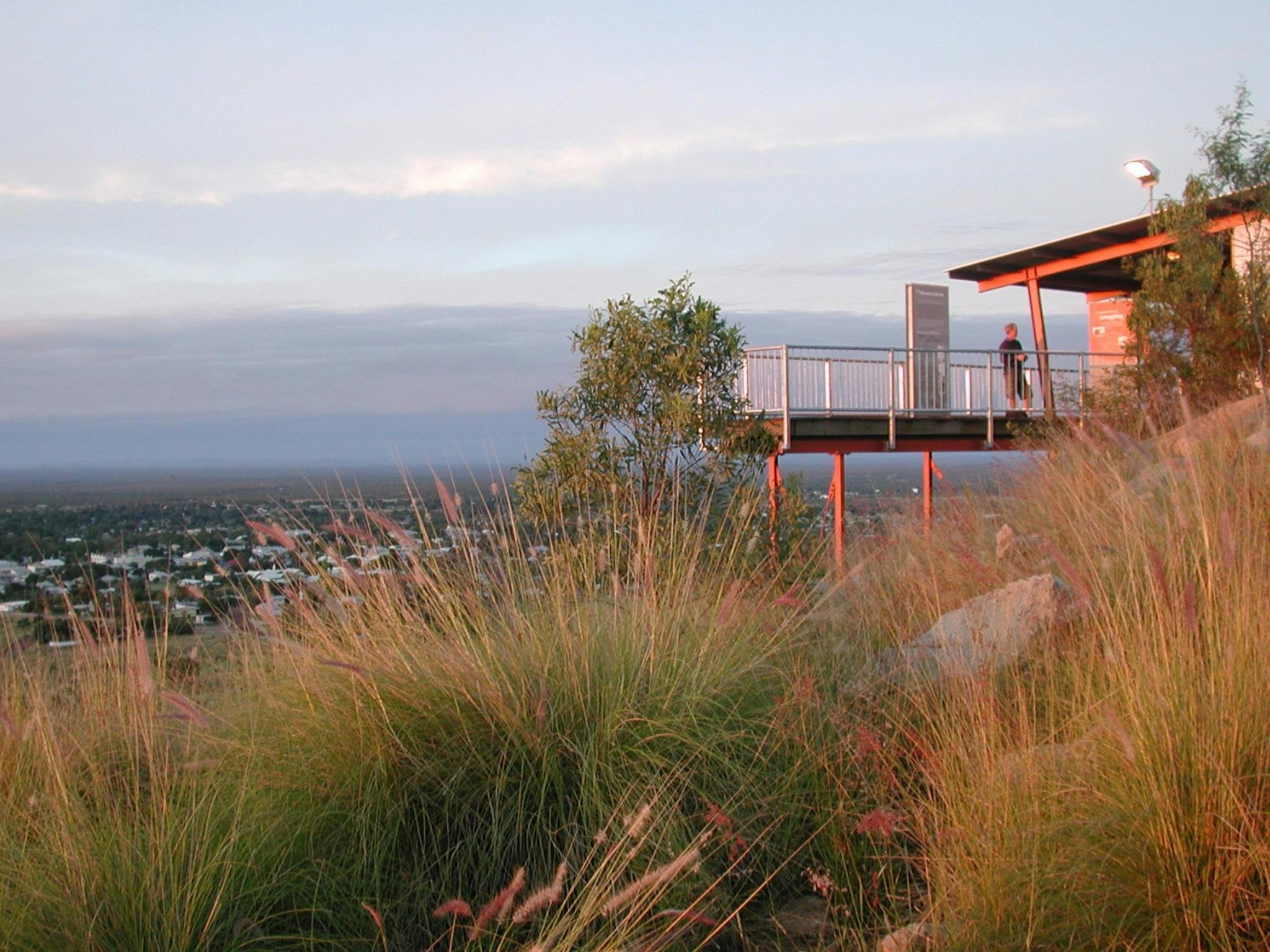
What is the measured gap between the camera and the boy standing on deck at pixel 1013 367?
20.7 m

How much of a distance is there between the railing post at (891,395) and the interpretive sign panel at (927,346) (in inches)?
20.4

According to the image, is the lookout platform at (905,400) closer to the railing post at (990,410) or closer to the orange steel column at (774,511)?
the railing post at (990,410)

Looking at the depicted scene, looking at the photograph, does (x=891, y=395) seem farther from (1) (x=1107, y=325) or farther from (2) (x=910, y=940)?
(2) (x=910, y=940)

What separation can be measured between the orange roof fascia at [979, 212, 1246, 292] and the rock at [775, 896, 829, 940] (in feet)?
49.8

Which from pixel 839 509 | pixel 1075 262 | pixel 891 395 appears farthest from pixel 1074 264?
pixel 839 509

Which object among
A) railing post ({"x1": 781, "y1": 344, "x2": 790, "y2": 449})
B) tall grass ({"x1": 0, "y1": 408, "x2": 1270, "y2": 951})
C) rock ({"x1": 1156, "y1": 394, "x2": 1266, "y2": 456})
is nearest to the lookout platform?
railing post ({"x1": 781, "y1": 344, "x2": 790, "y2": 449})

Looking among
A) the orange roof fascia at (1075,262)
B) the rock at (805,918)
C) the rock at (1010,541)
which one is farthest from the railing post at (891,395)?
the rock at (805,918)

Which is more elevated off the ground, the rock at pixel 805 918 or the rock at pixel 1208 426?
the rock at pixel 1208 426

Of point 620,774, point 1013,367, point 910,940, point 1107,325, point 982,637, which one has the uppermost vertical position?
point 1107,325

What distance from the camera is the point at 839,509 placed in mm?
12328

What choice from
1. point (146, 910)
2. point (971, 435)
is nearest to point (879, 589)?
point (146, 910)

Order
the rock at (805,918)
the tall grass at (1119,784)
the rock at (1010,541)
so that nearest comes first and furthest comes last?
the tall grass at (1119,784) < the rock at (805,918) < the rock at (1010,541)

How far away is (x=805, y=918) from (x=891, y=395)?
16253 mm

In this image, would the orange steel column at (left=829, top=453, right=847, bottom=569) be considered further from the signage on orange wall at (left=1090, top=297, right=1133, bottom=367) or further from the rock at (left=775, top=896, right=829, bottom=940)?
the signage on orange wall at (left=1090, top=297, right=1133, bottom=367)
